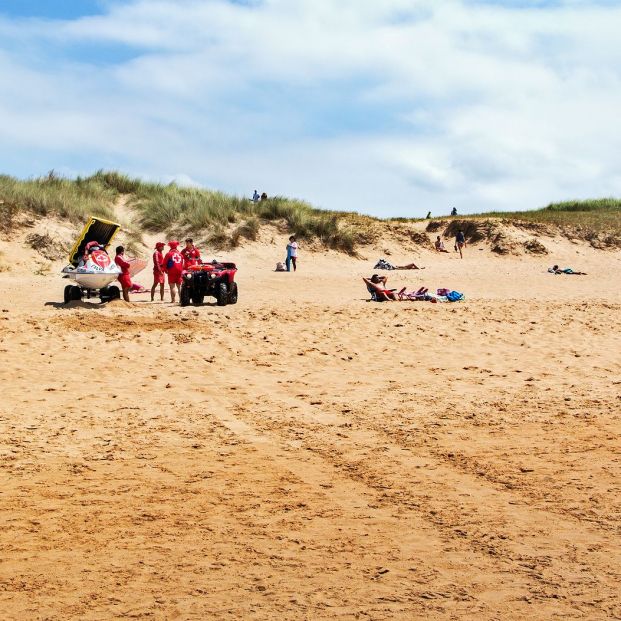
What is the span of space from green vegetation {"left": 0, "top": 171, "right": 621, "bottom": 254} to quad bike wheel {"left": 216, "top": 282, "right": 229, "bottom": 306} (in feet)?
38.3

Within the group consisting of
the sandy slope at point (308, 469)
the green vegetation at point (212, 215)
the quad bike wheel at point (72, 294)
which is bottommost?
the sandy slope at point (308, 469)

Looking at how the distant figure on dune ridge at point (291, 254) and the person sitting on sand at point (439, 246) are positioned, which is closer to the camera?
the distant figure on dune ridge at point (291, 254)

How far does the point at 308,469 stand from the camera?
7395mm

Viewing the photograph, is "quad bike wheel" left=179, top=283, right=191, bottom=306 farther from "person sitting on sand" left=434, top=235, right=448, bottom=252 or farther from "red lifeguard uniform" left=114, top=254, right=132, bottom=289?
"person sitting on sand" left=434, top=235, right=448, bottom=252

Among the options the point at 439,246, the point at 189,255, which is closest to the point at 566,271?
the point at 439,246

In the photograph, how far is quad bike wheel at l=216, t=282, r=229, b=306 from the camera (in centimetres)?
1892

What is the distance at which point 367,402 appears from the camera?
33.3ft

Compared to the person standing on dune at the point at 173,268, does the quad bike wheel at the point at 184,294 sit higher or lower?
lower

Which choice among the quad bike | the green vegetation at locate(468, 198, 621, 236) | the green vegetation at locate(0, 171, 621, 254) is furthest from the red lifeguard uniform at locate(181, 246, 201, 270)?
the green vegetation at locate(468, 198, 621, 236)

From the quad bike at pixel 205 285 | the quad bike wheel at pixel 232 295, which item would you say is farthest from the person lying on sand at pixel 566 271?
the quad bike at pixel 205 285

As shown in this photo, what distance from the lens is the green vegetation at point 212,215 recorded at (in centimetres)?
3008

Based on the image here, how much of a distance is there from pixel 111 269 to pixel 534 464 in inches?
491

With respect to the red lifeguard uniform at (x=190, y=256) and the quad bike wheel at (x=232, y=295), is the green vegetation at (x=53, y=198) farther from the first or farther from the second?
the quad bike wheel at (x=232, y=295)

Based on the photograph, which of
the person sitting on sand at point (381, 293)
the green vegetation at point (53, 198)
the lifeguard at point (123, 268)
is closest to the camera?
the lifeguard at point (123, 268)
